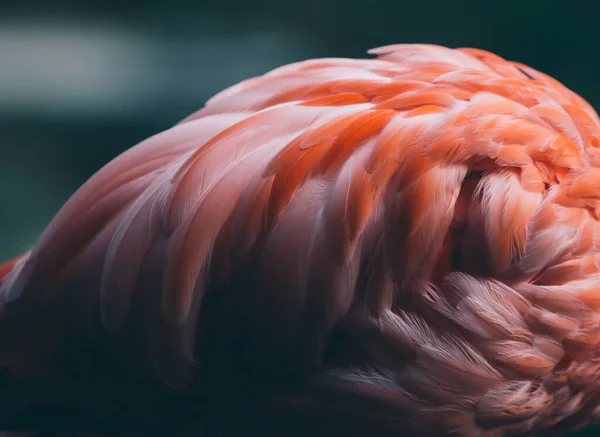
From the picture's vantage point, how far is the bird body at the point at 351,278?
0.88 m

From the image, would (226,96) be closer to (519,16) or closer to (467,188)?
(467,188)

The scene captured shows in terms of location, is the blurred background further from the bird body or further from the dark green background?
the bird body

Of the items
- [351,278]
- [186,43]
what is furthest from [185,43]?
[351,278]

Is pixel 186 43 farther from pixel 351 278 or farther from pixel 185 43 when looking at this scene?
pixel 351 278

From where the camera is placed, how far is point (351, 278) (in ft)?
2.89

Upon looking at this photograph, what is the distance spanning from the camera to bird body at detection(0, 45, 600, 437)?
2.87 feet

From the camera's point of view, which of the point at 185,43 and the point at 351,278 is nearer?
the point at 351,278

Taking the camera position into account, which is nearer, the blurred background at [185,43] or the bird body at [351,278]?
the bird body at [351,278]

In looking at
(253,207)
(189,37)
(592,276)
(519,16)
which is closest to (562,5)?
(519,16)

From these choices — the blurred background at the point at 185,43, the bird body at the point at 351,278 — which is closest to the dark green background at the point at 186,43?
the blurred background at the point at 185,43

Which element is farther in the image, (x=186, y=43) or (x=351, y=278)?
(x=186, y=43)

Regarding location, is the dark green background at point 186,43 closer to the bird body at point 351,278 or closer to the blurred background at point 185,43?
the blurred background at point 185,43

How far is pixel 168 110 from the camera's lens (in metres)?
2.40

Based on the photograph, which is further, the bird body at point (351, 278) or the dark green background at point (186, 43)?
the dark green background at point (186, 43)
